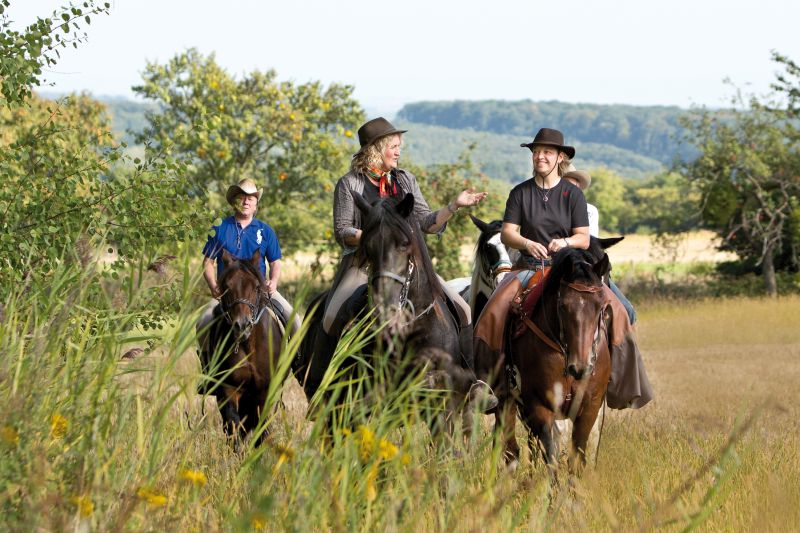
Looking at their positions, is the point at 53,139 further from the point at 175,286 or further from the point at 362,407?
the point at 362,407

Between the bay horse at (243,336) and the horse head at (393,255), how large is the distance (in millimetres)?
2169

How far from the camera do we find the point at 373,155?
8.36 m

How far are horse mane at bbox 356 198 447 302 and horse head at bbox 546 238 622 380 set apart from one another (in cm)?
93

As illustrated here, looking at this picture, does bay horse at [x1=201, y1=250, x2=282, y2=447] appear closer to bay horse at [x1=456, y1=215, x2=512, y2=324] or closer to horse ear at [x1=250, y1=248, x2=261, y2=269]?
horse ear at [x1=250, y1=248, x2=261, y2=269]

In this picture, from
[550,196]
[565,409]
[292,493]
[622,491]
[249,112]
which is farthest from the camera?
[249,112]

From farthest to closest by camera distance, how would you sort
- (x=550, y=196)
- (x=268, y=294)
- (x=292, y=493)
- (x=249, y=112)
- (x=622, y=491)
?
(x=249, y=112) → (x=268, y=294) → (x=550, y=196) → (x=622, y=491) → (x=292, y=493)

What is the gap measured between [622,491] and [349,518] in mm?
2967

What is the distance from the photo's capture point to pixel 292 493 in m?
4.38

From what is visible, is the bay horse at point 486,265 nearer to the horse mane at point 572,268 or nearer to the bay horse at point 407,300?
the bay horse at point 407,300

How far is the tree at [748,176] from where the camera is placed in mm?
34406

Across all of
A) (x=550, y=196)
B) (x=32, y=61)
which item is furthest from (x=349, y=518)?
(x=32, y=61)

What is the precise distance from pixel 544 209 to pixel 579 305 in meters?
1.26

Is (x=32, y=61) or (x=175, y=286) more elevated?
(x=32, y=61)

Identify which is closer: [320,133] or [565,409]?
[565,409]
